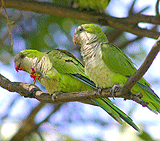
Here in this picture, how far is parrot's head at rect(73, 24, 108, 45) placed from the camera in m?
2.96

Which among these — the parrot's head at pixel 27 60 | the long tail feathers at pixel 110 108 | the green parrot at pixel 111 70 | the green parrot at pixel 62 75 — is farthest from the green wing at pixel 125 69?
the parrot's head at pixel 27 60

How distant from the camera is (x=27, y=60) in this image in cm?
341

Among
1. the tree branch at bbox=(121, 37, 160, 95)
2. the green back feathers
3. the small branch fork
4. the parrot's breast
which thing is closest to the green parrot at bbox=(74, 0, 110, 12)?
the green back feathers

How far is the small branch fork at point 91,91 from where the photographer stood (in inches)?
70.6

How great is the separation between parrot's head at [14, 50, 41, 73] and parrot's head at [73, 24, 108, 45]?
26.3 inches

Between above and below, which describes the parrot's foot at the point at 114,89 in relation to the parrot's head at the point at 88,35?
below

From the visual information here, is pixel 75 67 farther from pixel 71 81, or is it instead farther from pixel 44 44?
pixel 44 44

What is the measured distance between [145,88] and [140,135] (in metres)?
1.26

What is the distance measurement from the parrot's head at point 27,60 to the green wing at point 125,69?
106cm

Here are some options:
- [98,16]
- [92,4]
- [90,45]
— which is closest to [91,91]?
[90,45]

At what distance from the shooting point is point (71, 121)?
15.2ft

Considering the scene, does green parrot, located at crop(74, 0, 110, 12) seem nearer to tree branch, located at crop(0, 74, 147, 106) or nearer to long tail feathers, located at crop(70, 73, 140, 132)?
long tail feathers, located at crop(70, 73, 140, 132)

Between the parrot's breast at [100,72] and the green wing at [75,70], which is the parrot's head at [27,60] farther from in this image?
the parrot's breast at [100,72]

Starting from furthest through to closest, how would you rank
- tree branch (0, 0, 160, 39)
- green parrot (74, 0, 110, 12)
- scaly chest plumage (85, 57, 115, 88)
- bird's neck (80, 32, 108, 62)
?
green parrot (74, 0, 110, 12) → tree branch (0, 0, 160, 39) → bird's neck (80, 32, 108, 62) → scaly chest plumage (85, 57, 115, 88)
